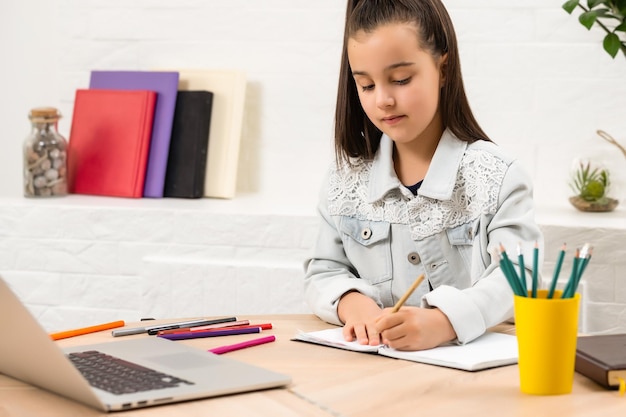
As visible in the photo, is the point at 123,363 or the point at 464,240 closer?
the point at 123,363

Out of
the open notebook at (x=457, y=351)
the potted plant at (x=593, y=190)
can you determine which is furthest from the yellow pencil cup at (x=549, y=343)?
the potted plant at (x=593, y=190)

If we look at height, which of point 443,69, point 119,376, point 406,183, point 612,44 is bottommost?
point 119,376

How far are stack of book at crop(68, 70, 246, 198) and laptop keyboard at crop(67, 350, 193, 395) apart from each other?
1.57m

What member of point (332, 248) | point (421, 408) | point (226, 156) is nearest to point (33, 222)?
point (226, 156)

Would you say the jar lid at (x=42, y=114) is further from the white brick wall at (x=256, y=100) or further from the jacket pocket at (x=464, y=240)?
the jacket pocket at (x=464, y=240)

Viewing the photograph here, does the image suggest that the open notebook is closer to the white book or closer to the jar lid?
the white book

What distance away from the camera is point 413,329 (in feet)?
4.10

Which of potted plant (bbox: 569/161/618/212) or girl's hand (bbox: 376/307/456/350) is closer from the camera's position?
girl's hand (bbox: 376/307/456/350)

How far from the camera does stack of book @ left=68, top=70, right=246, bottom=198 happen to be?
107 inches

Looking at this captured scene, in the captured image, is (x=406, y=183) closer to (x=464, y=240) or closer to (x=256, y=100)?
(x=464, y=240)

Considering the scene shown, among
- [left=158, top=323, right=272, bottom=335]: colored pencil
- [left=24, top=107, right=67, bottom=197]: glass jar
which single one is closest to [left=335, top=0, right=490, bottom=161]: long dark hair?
[left=158, top=323, right=272, bottom=335]: colored pencil

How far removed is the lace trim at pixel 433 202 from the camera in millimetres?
1584

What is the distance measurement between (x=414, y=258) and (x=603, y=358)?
0.59m

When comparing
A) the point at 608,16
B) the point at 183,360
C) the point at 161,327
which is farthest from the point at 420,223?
the point at 608,16
